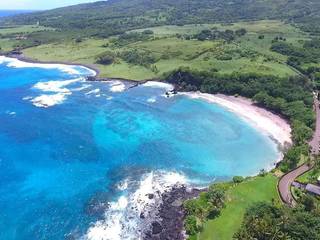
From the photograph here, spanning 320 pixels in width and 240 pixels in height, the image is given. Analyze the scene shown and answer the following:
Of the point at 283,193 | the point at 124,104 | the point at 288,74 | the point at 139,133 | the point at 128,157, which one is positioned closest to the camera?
the point at 283,193

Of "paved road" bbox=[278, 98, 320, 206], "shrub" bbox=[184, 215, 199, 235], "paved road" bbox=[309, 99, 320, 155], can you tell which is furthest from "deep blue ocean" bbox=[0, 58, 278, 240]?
"paved road" bbox=[278, 98, 320, 206]

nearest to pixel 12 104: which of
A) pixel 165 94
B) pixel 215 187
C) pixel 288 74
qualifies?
pixel 165 94

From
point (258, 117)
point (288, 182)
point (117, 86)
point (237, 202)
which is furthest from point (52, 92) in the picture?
point (288, 182)

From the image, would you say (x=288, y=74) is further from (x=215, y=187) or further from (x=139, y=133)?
(x=215, y=187)

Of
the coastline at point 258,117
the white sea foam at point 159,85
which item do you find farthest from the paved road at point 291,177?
the white sea foam at point 159,85

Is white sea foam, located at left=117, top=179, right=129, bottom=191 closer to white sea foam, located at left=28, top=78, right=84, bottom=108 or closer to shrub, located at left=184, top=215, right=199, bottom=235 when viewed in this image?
shrub, located at left=184, top=215, right=199, bottom=235

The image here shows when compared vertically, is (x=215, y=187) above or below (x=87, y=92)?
above

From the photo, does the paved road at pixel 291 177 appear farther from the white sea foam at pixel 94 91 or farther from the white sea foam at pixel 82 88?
the white sea foam at pixel 82 88
